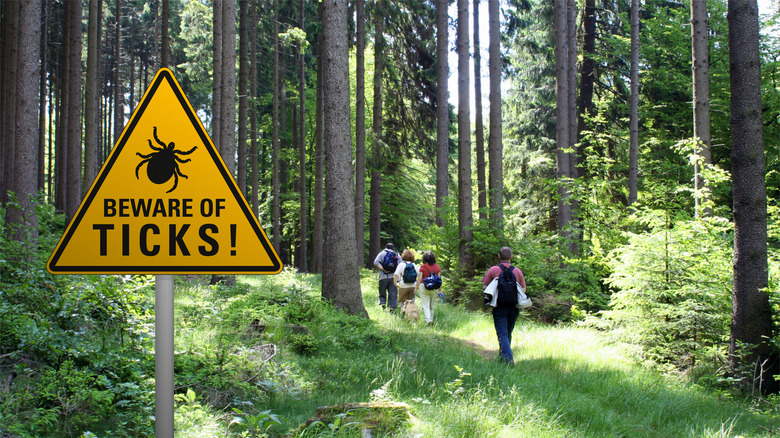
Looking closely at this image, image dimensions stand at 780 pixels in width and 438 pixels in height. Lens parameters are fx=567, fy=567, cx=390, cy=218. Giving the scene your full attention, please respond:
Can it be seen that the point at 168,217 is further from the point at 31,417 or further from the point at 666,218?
the point at 666,218

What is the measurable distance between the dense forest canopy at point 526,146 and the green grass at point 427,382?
3.96 feet

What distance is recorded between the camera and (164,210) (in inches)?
99.7

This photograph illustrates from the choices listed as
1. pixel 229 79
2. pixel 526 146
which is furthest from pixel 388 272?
pixel 526 146

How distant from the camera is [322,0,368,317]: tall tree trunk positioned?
34.6 feet

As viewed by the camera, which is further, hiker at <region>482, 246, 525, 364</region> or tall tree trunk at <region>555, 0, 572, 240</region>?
tall tree trunk at <region>555, 0, 572, 240</region>

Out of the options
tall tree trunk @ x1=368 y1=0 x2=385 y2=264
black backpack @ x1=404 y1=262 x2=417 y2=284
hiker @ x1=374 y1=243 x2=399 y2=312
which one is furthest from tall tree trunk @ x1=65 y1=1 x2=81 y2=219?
tall tree trunk @ x1=368 y1=0 x2=385 y2=264

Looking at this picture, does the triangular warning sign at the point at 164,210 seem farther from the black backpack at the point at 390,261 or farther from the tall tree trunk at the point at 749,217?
the black backpack at the point at 390,261

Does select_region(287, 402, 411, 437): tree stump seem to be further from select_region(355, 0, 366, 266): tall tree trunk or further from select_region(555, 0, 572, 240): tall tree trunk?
select_region(355, 0, 366, 266): tall tree trunk

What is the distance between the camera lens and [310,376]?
272 inches

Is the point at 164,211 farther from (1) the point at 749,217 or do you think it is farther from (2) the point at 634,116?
(2) the point at 634,116

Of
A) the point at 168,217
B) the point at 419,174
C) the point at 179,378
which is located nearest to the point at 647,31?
the point at 419,174

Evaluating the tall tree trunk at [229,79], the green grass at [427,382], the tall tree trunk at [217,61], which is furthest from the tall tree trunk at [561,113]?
the tall tree trunk at [217,61]

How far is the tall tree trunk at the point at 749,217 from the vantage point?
8.41 metres

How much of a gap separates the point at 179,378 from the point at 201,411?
985 mm
